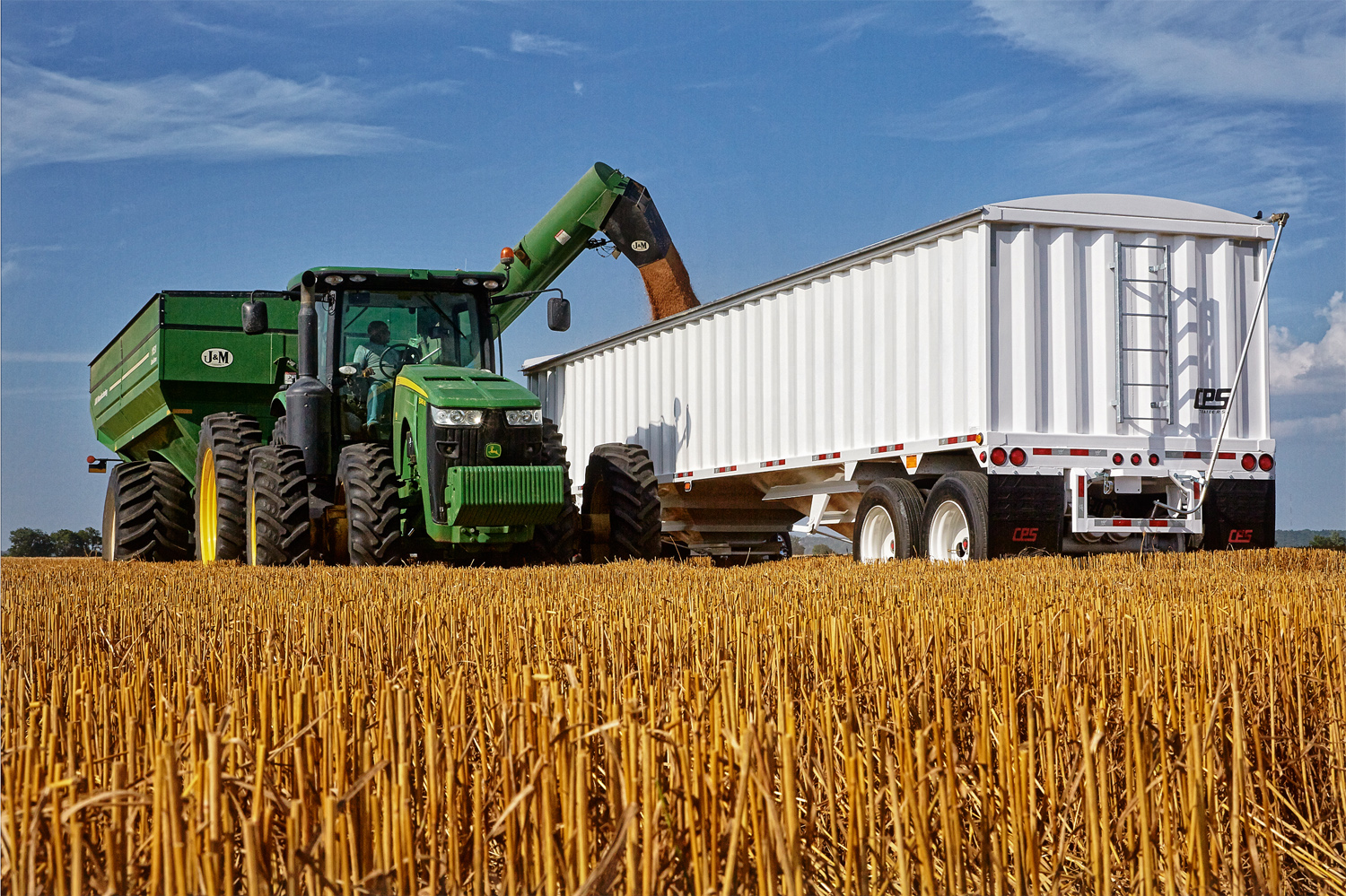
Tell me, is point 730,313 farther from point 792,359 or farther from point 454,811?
point 454,811

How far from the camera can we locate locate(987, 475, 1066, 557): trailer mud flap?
9633 mm

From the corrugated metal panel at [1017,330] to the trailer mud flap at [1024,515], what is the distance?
0.50 metres

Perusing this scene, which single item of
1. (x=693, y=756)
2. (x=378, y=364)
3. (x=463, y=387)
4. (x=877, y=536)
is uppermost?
(x=378, y=364)

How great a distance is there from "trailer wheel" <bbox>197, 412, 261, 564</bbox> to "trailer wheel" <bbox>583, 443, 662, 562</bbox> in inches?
115

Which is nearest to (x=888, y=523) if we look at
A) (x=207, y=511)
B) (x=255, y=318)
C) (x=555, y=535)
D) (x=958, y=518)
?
(x=958, y=518)

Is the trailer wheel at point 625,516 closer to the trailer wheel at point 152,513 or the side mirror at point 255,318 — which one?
the side mirror at point 255,318

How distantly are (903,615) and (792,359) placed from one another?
7954 millimetres

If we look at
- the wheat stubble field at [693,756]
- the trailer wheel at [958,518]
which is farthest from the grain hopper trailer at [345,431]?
the wheat stubble field at [693,756]

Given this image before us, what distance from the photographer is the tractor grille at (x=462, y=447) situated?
9195mm

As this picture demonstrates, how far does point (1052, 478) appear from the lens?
9.98 meters

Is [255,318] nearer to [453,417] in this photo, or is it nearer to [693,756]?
[453,417]

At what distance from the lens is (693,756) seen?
2.24 meters

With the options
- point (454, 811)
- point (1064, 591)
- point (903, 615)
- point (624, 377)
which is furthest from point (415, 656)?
point (624, 377)

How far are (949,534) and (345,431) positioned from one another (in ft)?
16.4
